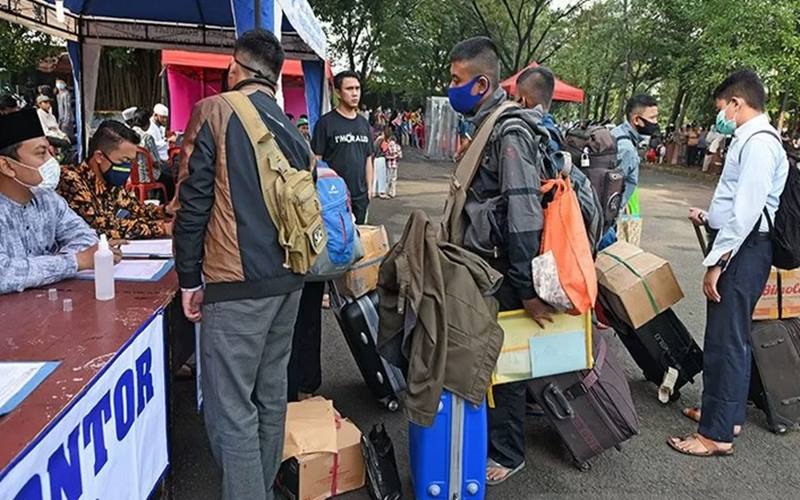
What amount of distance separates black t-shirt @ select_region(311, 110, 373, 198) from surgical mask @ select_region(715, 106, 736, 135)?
9.10 ft

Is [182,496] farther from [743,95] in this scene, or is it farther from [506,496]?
[743,95]

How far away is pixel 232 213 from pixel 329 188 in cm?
67

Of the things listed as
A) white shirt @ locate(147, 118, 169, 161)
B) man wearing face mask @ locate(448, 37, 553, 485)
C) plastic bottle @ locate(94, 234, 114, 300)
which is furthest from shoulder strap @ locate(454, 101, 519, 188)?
white shirt @ locate(147, 118, 169, 161)

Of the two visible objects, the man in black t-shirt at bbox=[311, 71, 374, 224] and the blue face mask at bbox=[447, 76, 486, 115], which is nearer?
the blue face mask at bbox=[447, 76, 486, 115]

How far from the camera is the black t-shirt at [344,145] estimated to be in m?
5.22

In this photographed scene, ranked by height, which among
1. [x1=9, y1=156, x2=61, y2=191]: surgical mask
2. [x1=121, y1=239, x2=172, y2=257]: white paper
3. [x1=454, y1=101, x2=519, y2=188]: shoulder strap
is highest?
[x1=454, y1=101, x2=519, y2=188]: shoulder strap

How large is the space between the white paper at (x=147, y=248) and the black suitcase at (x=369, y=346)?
3.22 ft

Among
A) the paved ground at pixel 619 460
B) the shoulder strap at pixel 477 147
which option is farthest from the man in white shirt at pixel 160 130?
the shoulder strap at pixel 477 147

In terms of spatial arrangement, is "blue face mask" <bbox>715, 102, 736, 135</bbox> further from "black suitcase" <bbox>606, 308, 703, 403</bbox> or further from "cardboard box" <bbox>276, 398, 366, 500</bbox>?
"cardboard box" <bbox>276, 398, 366, 500</bbox>

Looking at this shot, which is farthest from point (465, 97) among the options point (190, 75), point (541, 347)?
point (190, 75)

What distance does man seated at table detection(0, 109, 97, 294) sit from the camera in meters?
2.48

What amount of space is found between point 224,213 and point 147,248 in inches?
54.9

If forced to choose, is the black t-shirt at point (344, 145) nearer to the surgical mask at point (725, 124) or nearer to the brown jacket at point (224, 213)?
the surgical mask at point (725, 124)

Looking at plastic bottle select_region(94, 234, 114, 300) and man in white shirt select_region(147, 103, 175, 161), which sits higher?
man in white shirt select_region(147, 103, 175, 161)
